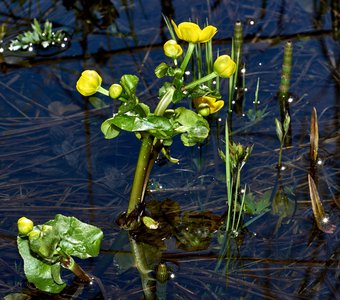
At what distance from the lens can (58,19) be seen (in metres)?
5.16

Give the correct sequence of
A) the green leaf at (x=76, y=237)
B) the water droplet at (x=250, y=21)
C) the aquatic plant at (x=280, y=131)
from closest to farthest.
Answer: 1. the green leaf at (x=76, y=237)
2. the aquatic plant at (x=280, y=131)
3. the water droplet at (x=250, y=21)

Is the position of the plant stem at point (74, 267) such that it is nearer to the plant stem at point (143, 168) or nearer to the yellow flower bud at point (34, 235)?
the yellow flower bud at point (34, 235)

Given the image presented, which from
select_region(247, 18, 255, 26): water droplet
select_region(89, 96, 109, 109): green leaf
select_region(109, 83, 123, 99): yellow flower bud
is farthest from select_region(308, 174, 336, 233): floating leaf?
select_region(247, 18, 255, 26): water droplet

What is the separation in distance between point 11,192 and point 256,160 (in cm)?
122

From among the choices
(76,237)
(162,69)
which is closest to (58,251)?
(76,237)

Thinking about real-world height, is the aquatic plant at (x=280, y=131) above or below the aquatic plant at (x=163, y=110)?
below

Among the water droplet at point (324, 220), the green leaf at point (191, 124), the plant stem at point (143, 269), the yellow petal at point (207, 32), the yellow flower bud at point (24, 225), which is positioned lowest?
the plant stem at point (143, 269)

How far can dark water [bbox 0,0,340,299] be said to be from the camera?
3459mm

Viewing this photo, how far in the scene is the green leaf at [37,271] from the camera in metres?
3.26

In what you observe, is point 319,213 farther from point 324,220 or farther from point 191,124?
point 191,124

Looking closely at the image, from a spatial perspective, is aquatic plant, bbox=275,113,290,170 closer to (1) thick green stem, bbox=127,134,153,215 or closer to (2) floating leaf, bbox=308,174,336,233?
(2) floating leaf, bbox=308,174,336,233

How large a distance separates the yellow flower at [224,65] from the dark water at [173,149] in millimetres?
677

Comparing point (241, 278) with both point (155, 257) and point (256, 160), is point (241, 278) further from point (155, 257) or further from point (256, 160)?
point (256, 160)

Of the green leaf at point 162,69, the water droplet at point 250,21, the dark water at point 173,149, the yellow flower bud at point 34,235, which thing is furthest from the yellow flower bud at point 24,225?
the water droplet at point 250,21
